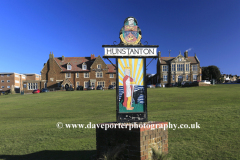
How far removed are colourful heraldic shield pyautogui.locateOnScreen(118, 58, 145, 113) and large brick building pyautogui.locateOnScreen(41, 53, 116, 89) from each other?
54404 mm

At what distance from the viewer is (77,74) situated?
2363 inches

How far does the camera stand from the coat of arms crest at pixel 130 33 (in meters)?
5.16

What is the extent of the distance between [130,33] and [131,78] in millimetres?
1323

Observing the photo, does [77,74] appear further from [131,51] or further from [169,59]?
[131,51]

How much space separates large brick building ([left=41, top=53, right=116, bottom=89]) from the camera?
5906 centimetres

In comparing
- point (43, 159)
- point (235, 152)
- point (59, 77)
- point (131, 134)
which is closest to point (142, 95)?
point (131, 134)

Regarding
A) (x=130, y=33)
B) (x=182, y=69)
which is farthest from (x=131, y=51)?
(x=182, y=69)

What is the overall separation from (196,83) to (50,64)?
4468cm

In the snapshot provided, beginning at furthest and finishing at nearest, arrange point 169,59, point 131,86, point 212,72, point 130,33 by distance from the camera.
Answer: point 212,72
point 169,59
point 130,33
point 131,86

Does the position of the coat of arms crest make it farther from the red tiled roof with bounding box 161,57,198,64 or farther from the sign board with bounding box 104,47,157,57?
the red tiled roof with bounding box 161,57,198,64

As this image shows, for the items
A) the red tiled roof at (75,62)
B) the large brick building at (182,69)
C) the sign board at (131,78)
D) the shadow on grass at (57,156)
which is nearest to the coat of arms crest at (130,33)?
the sign board at (131,78)

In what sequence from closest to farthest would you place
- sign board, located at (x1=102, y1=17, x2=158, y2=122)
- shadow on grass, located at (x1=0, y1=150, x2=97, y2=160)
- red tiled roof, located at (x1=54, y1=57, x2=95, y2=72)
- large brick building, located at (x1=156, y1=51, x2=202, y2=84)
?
sign board, located at (x1=102, y1=17, x2=158, y2=122) → shadow on grass, located at (x1=0, y1=150, x2=97, y2=160) → red tiled roof, located at (x1=54, y1=57, x2=95, y2=72) → large brick building, located at (x1=156, y1=51, x2=202, y2=84)

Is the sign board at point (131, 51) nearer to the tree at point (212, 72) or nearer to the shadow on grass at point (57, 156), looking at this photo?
the shadow on grass at point (57, 156)

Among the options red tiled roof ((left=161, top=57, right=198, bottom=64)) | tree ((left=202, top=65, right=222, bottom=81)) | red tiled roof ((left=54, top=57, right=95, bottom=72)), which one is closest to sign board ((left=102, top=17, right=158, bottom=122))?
red tiled roof ((left=54, top=57, right=95, bottom=72))
